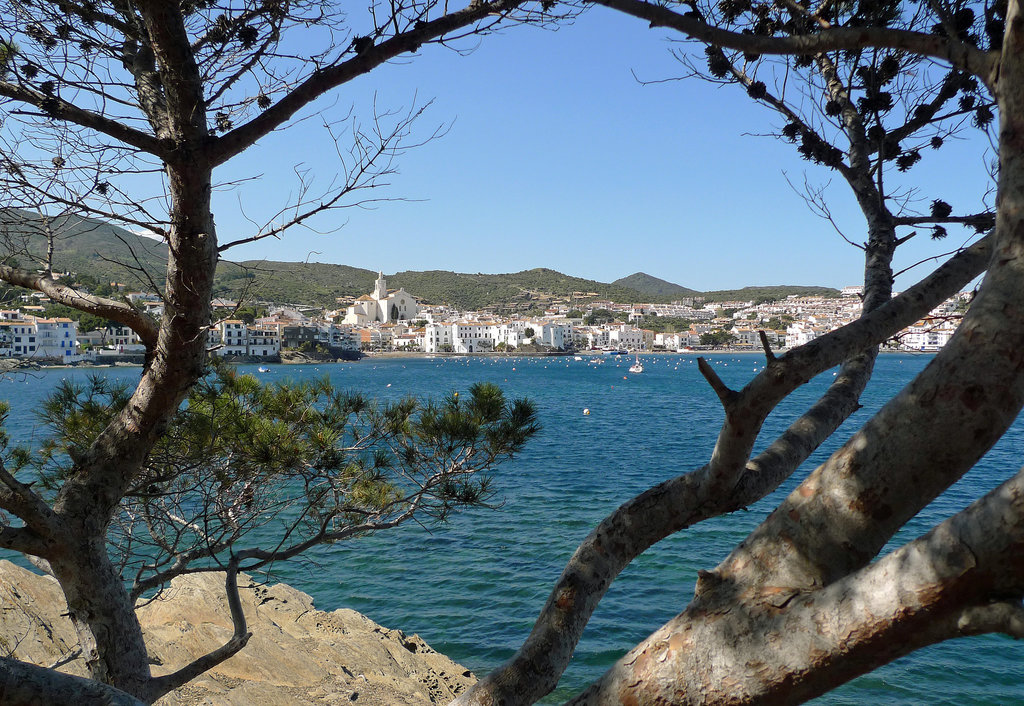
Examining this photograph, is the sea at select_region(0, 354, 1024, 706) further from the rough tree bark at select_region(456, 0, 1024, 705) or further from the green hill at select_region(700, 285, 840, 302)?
the green hill at select_region(700, 285, 840, 302)

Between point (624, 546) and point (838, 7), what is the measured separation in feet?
8.28

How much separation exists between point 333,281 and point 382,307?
15852 millimetres

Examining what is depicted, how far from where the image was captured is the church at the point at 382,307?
4177 inches

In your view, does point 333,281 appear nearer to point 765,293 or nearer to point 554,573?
point 765,293

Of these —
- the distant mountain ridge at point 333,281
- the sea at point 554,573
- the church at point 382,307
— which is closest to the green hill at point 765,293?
the distant mountain ridge at point 333,281

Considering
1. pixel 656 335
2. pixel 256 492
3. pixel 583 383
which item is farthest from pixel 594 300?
pixel 256 492

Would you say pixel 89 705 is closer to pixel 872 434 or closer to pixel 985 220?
pixel 872 434

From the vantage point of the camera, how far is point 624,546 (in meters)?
1.59

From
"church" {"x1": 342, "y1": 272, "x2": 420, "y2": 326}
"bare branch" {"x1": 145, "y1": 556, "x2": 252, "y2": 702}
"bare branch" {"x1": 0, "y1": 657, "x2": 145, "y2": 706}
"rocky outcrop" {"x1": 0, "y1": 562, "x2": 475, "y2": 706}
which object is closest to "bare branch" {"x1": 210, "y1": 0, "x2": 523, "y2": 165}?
"bare branch" {"x1": 0, "y1": 657, "x2": 145, "y2": 706}

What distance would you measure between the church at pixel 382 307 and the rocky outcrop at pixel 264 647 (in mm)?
96729

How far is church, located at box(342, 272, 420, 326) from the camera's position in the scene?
106106 mm

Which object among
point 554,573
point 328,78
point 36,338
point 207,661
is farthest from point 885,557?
point 36,338

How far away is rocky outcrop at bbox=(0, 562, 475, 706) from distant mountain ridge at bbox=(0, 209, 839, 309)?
3435 millimetres

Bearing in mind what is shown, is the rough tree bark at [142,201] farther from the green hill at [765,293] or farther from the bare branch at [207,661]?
the green hill at [765,293]
